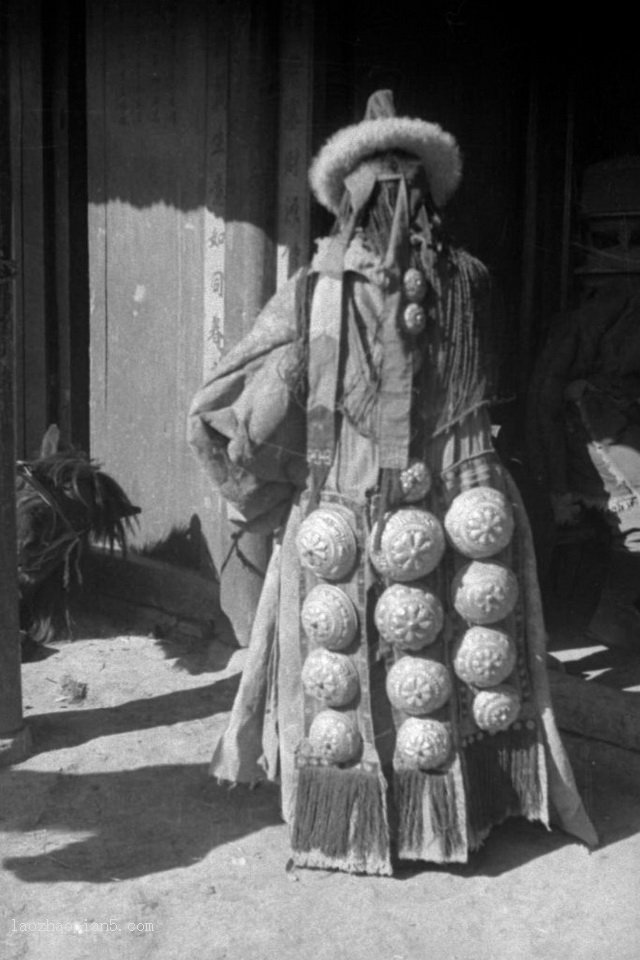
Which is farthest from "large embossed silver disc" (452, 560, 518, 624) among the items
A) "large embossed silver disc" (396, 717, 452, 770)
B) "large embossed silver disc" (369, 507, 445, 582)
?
"large embossed silver disc" (396, 717, 452, 770)

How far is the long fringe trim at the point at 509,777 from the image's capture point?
12.9ft

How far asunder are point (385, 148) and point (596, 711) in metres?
2.28

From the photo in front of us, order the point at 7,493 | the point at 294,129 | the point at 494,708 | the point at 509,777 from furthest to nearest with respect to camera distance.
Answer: the point at 294,129 → the point at 7,493 → the point at 509,777 → the point at 494,708

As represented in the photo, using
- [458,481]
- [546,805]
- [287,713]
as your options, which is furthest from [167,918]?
[458,481]

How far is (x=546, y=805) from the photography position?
395 centimetres

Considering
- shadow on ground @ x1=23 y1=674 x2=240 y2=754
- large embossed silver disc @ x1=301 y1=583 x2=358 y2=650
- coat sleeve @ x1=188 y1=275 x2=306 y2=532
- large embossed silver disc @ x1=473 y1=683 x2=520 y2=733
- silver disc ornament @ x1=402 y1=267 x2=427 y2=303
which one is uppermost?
silver disc ornament @ x1=402 y1=267 x2=427 y2=303

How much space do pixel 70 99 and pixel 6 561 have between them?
10.7 ft

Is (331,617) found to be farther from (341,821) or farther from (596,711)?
(596,711)

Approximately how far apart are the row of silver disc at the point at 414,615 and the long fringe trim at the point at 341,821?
0.25ft

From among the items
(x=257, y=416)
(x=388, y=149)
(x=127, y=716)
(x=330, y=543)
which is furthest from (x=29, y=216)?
(x=330, y=543)

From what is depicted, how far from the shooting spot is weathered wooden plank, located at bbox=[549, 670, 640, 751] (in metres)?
4.70

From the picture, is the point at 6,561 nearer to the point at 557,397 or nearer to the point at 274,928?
the point at 274,928

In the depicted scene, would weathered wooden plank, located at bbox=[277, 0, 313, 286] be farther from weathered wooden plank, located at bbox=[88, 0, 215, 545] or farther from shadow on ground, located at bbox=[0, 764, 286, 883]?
shadow on ground, located at bbox=[0, 764, 286, 883]

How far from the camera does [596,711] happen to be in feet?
15.7
